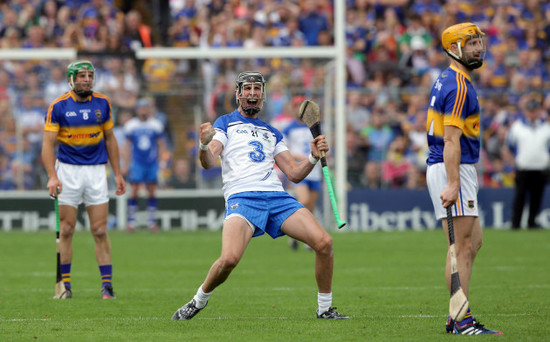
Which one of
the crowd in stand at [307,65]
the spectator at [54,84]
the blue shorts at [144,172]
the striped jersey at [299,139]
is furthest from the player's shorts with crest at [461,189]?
the spectator at [54,84]

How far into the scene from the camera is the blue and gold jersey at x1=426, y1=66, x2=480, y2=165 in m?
7.09

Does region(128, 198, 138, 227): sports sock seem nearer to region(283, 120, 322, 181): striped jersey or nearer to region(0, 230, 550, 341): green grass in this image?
region(0, 230, 550, 341): green grass

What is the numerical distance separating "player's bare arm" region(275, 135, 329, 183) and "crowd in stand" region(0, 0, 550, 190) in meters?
10.7

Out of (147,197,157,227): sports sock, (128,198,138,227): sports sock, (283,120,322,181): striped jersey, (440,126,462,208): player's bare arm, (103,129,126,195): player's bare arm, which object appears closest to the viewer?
(440,126,462,208): player's bare arm

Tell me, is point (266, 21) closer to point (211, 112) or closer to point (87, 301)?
point (211, 112)

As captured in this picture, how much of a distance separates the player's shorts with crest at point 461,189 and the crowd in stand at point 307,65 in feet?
38.9

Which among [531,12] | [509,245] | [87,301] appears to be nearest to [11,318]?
[87,301]

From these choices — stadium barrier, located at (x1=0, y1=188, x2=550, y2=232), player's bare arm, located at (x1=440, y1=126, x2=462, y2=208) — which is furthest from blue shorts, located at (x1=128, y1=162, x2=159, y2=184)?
player's bare arm, located at (x1=440, y1=126, x2=462, y2=208)

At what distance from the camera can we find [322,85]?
21.2 meters

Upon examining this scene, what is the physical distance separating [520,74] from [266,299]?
50.0 feet

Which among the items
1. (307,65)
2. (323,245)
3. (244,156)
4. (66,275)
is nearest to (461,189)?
(323,245)

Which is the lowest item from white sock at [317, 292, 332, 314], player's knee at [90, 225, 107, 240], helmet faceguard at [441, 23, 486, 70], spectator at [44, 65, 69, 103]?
white sock at [317, 292, 332, 314]

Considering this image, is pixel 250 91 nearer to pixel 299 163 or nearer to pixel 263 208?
pixel 299 163

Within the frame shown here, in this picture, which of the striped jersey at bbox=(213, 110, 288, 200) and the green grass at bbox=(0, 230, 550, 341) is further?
the striped jersey at bbox=(213, 110, 288, 200)
